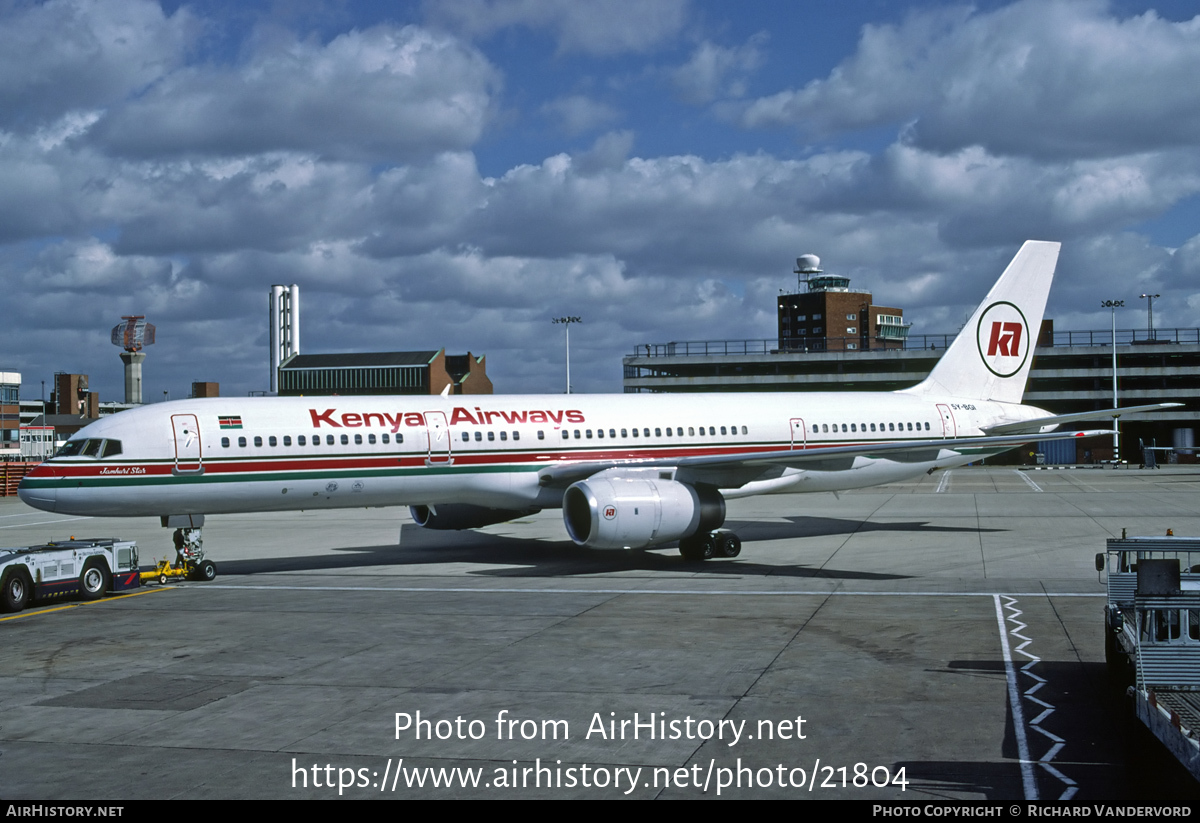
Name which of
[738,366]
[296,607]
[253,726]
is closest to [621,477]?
[296,607]

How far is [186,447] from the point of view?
26844 mm

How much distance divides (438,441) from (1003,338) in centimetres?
2284

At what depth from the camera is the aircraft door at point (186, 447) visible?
26.7 metres

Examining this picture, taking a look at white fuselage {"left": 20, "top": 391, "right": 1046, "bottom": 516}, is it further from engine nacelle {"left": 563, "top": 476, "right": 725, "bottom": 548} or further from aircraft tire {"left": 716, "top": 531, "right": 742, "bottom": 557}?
engine nacelle {"left": 563, "top": 476, "right": 725, "bottom": 548}

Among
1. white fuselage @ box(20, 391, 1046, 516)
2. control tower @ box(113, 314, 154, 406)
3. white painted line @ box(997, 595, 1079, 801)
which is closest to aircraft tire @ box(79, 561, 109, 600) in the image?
white fuselage @ box(20, 391, 1046, 516)

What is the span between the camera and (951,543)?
33469 millimetres

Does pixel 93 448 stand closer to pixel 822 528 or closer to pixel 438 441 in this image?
pixel 438 441

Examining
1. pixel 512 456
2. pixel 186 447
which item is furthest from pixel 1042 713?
pixel 186 447

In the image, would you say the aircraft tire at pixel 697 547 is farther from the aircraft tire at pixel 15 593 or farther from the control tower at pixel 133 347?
the control tower at pixel 133 347

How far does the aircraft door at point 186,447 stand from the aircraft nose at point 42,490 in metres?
2.73

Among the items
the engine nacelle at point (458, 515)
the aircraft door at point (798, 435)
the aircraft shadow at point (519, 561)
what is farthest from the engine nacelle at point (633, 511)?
the aircraft door at point (798, 435)

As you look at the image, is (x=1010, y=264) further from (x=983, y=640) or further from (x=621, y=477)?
(x=983, y=640)

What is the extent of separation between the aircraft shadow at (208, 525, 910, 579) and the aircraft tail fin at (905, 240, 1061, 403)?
1197 centimetres

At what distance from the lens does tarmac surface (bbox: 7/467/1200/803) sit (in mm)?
11469
